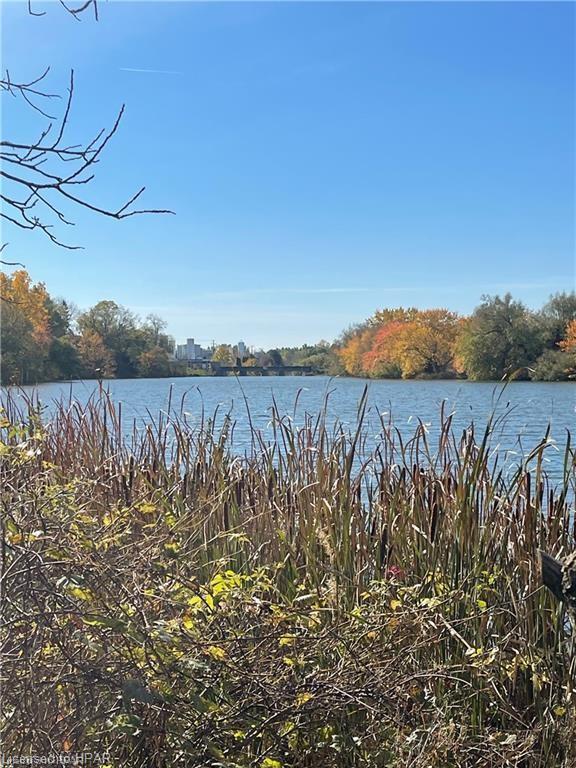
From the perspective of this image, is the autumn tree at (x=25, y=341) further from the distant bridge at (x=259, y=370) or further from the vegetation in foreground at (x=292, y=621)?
the distant bridge at (x=259, y=370)

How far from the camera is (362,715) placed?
7.98 ft

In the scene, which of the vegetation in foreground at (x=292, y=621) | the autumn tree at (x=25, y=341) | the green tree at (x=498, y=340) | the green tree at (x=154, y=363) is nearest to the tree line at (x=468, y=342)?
the green tree at (x=498, y=340)

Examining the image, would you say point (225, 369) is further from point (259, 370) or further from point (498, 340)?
point (498, 340)

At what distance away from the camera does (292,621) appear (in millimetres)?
2082

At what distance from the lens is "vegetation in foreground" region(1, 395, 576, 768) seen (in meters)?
1.74

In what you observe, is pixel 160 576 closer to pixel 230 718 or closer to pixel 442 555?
pixel 230 718

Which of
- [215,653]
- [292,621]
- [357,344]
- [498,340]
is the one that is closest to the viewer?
[215,653]

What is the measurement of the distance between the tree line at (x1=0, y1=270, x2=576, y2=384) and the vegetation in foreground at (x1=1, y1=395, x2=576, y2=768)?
0.65 meters

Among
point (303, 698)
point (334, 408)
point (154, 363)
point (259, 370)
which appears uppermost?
point (154, 363)

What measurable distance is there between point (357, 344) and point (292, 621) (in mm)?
51000

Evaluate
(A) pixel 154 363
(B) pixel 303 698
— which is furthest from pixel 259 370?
(B) pixel 303 698

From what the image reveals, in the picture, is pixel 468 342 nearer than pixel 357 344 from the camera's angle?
Yes

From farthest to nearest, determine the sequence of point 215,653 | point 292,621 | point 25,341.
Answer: point 25,341, point 292,621, point 215,653

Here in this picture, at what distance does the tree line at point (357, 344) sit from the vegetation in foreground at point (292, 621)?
651 mm
